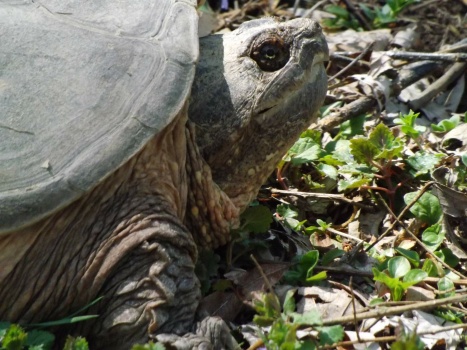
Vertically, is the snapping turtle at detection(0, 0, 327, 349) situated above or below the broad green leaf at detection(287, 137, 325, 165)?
above

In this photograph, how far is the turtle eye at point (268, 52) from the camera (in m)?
3.42

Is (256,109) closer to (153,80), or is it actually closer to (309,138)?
(153,80)

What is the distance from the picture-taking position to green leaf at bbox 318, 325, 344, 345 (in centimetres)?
284

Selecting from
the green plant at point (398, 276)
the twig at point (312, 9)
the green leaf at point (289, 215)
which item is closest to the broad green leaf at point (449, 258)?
the green plant at point (398, 276)

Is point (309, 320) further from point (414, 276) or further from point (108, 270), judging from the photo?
point (108, 270)

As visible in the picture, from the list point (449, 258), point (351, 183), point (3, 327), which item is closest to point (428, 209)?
point (449, 258)

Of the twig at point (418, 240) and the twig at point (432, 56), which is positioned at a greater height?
the twig at point (432, 56)

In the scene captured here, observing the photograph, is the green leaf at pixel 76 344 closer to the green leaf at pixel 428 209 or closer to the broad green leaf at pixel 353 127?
the green leaf at pixel 428 209

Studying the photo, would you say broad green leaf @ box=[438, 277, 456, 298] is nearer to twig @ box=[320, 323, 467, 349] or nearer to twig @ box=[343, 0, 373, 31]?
twig @ box=[320, 323, 467, 349]

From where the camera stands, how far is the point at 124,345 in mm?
2902

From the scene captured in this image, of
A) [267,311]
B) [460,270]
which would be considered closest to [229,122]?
[267,311]

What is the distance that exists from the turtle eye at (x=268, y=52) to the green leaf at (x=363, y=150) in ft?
2.46

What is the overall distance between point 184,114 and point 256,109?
382 mm

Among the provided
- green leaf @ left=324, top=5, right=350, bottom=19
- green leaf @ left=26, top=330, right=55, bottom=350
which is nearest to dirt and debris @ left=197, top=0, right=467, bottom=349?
green leaf @ left=324, top=5, right=350, bottom=19
